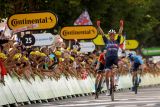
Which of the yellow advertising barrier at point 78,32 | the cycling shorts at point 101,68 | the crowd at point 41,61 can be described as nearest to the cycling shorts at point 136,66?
the crowd at point 41,61

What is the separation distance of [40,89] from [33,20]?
3116 mm

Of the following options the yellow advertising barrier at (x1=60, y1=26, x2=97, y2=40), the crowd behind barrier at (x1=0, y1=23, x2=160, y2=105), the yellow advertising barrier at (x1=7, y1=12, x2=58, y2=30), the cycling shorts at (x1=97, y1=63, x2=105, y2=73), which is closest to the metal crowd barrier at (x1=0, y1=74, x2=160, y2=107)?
the crowd behind barrier at (x1=0, y1=23, x2=160, y2=105)

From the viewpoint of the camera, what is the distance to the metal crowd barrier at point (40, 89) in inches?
747

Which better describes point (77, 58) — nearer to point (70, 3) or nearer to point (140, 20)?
point (70, 3)

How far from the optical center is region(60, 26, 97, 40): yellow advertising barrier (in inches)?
1265

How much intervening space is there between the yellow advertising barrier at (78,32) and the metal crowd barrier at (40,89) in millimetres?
2725

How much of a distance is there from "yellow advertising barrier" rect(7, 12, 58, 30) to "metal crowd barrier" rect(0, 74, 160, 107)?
6.69ft

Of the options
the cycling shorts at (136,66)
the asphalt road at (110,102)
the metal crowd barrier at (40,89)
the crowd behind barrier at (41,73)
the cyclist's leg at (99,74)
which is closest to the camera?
the asphalt road at (110,102)

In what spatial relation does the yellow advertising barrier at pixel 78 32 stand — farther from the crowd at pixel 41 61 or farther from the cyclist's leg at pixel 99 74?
the cyclist's leg at pixel 99 74

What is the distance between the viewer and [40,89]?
71.1ft

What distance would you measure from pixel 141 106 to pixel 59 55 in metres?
10.9

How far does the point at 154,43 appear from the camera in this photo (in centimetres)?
8800

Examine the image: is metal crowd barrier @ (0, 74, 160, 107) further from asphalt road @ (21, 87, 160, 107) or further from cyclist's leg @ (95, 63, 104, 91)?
cyclist's leg @ (95, 63, 104, 91)

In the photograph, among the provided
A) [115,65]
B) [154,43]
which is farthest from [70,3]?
[154,43]
